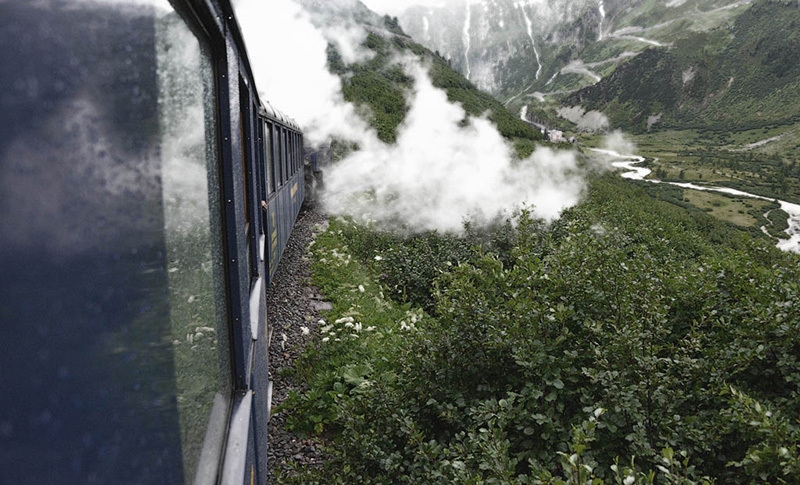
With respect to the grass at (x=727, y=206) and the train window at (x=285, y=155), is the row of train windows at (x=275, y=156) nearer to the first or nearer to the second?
the train window at (x=285, y=155)

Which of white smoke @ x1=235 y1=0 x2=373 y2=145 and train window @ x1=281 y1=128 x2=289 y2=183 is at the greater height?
white smoke @ x1=235 y1=0 x2=373 y2=145

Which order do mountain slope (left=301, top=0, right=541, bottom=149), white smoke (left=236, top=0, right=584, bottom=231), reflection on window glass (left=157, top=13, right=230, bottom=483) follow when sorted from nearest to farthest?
reflection on window glass (left=157, top=13, right=230, bottom=483) < white smoke (left=236, top=0, right=584, bottom=231) < mountain slope (left=301, top=0, right=541, bottom=149)

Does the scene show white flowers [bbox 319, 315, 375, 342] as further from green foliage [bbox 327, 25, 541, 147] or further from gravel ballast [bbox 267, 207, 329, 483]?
green foliage [bbox 327, 25, 541, 147]

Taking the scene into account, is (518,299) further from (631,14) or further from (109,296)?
(631,14)

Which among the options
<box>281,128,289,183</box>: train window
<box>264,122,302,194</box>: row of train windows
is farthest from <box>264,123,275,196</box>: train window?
<box>281,128,289,183</box>: train window

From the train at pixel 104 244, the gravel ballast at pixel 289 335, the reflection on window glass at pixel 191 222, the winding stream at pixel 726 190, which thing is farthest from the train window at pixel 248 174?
the winding stream at pixel 726 190

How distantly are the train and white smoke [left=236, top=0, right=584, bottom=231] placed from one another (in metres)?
3.89

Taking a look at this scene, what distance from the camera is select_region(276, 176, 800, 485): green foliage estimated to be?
99.9 inches

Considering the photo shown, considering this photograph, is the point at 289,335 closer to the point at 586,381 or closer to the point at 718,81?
the point at 586,381

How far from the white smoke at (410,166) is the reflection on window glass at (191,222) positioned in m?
3.62

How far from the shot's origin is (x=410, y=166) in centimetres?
1803

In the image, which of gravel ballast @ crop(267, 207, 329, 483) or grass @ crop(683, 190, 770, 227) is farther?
grass @ crop(683, 190, 770, 227)

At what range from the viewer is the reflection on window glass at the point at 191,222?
3.20 feet

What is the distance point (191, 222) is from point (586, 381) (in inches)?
111
